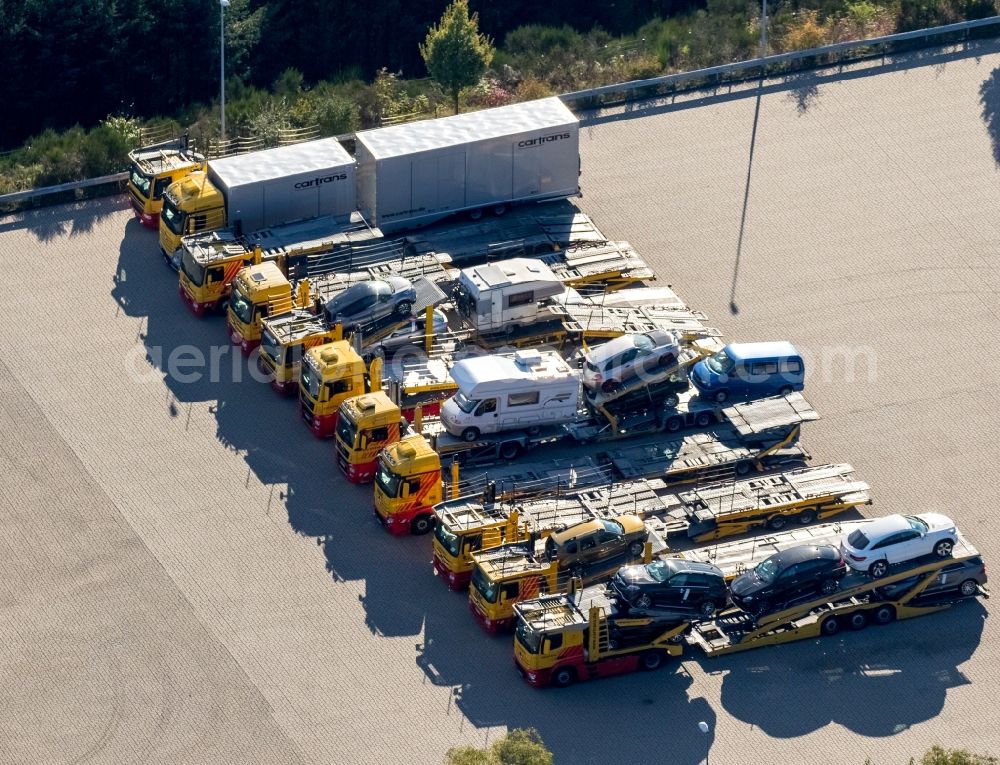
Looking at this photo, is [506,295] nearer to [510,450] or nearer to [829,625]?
[510,450]

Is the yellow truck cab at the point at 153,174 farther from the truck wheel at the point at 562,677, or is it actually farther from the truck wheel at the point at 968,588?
the truck wheel at the point at 968,588

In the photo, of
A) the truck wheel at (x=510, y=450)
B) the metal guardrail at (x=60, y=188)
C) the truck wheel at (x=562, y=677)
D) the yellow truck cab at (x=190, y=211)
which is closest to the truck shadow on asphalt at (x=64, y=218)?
the metal guardrail at (x=60, y=188)

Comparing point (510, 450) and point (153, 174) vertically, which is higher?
point (153, 174)

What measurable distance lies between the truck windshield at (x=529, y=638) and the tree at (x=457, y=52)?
91.0ft

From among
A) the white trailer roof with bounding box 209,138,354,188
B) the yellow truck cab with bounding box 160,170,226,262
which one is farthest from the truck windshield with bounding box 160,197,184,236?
the white trailer roof with bounding box 209,138,354,188

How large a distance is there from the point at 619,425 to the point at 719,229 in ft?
38.6

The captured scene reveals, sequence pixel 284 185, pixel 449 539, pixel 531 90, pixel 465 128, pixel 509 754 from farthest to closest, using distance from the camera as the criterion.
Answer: pixel 531 90 < pixel 465 128 < pixel 284 185 < pixel 449 539 < pixel 509 754

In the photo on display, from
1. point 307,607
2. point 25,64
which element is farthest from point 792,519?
point 25,64

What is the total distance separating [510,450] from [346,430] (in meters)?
4.47

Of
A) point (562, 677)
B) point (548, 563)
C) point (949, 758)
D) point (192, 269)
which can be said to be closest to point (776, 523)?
point (548, 563)

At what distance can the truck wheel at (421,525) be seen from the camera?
54656 mm

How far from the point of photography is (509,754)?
44.7m

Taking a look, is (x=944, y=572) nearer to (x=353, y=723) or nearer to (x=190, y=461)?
(x=353, y=723)

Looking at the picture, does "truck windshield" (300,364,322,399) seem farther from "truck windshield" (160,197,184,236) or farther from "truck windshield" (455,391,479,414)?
"truck windshield" (160,197,184,236)
